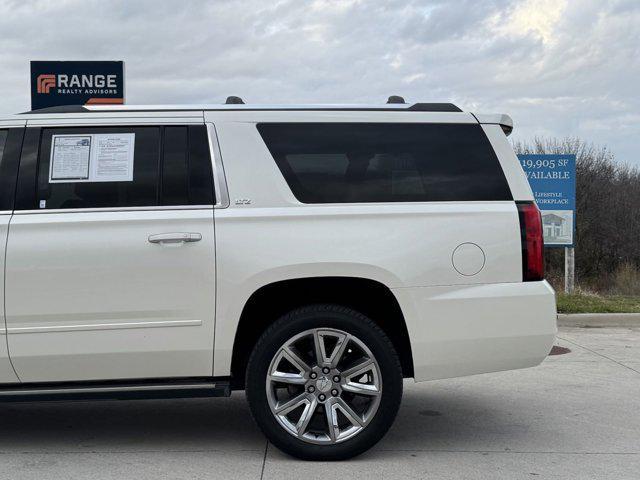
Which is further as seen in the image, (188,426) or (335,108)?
(188,426)

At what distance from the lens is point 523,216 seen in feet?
14.7

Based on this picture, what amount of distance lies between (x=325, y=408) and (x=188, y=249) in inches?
47.6

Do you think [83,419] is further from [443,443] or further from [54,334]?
[443,443]

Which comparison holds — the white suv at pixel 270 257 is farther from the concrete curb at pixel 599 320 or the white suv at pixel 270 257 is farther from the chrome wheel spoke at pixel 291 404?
the concrete curb at pixel 599 320

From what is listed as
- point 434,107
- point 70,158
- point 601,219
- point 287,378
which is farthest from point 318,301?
point 601,219

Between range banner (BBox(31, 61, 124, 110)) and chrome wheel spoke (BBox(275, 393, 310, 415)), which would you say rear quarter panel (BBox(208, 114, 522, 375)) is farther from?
range banner (BBox(31, 61, 124, 110))

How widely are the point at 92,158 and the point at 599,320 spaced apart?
8.16 metres

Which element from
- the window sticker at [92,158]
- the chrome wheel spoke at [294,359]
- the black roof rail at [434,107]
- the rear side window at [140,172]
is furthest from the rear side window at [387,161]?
the chrome wheel spoke at [294,359]

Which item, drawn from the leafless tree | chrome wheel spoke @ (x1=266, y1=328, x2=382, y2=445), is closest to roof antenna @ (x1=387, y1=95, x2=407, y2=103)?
chrome wheel spoke @ (x1=266, y1=328, x2=382, y2=445)

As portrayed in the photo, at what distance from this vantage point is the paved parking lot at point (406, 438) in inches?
172

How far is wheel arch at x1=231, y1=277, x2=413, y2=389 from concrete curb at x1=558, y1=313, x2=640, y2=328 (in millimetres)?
6463

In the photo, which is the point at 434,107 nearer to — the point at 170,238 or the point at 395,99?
the point at 395,99

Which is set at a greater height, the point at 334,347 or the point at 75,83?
the point at 75,83

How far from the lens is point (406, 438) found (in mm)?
5051
